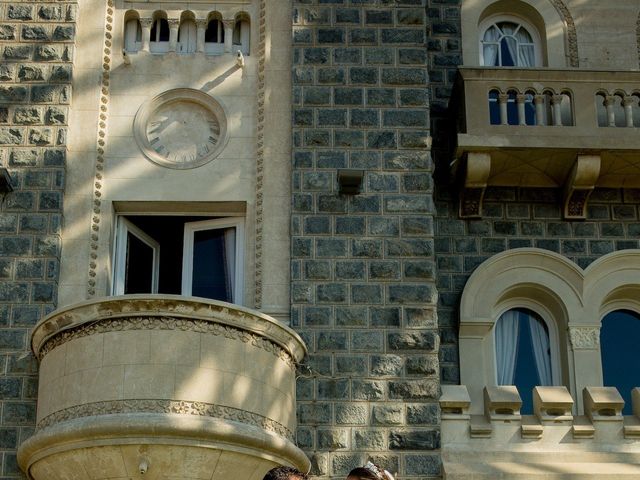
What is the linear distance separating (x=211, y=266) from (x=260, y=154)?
58.6 inches

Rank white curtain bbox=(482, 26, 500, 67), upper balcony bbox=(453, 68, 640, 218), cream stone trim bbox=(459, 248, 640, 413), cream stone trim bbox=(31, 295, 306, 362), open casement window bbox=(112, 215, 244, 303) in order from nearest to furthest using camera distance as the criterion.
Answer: cream stone trim bbox=(31, 295, 306, 362) < open casement window bbox=(112, 215, 244, 303) < cream stone trim bbox=(459, 248, 640, 413) < upper balcony bbox=(453, 68, 640, 218) < white curtain bbox=(482, 26, 500, 67)

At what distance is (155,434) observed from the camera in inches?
526

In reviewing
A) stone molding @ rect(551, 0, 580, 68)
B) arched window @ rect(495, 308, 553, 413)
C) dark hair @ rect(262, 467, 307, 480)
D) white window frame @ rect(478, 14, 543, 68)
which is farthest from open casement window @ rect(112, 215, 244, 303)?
dark hair @ rect(262, 467, 307, 480)

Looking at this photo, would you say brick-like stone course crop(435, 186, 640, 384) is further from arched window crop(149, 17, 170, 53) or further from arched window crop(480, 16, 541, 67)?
arched window crop(149, 17, 170, 53)

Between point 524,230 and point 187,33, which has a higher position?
point 187,33

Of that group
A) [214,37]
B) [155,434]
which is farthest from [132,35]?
[155,434]

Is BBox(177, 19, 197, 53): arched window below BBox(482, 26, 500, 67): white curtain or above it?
below

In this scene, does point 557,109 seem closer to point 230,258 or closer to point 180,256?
point 230,258

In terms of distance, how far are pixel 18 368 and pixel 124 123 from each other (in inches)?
131

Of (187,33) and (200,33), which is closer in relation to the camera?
(200,33)

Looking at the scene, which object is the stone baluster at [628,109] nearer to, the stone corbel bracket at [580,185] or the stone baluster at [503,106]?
the stone corbel bracket at [580,185]

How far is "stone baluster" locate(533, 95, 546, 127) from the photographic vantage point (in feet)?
55.2

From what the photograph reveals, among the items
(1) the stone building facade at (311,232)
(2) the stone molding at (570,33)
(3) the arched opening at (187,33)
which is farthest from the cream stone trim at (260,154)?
(2) the stone molding at (570,33)

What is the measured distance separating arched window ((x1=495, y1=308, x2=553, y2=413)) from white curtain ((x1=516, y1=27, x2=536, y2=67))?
3591 millimetres
